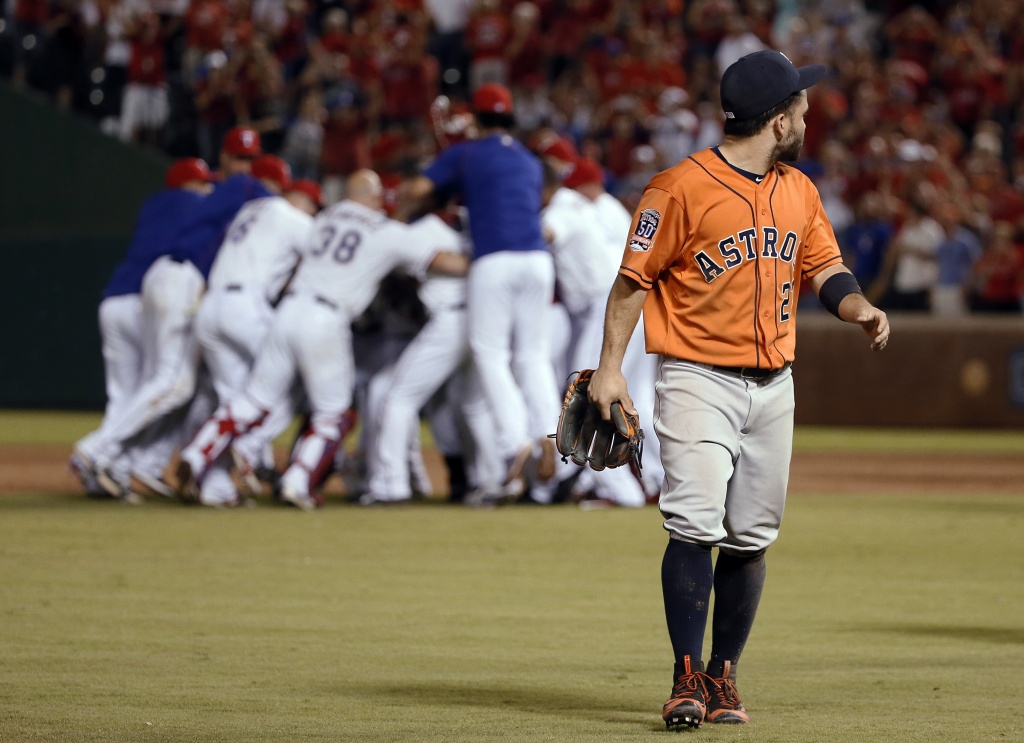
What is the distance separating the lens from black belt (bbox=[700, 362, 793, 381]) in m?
4.84

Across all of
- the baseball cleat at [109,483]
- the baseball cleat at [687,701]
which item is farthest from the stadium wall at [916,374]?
the baseball cleat at [687,701]

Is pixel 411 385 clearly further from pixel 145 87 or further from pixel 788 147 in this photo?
pixel 145 87

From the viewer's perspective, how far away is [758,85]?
480cm

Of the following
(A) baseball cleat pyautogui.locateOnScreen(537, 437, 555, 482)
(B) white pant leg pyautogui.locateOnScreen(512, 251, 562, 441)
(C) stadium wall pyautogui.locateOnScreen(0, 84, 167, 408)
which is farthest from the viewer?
(C) stadium wall pyautogui.locateOnScreen(0, 84, 167, 408)

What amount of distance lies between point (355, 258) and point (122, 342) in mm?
2227

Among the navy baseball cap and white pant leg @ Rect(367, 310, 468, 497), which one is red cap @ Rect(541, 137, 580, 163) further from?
the navy baseball cap

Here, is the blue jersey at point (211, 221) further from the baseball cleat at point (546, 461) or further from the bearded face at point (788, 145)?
the bearded face at point (788, 145)

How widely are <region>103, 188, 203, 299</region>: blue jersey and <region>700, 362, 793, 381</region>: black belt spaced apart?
7517mm

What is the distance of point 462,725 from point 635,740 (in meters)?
0.52

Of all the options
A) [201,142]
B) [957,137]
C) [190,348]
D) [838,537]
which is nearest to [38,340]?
[201,142]

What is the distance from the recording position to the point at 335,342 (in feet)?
35.5

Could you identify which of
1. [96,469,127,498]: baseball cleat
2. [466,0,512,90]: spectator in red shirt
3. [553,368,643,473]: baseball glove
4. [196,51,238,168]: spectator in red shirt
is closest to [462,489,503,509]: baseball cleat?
[96,469,127,498]: baseball cleat

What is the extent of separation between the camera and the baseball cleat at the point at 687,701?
15.0 ft

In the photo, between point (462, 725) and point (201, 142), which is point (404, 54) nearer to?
point (201, 142)
